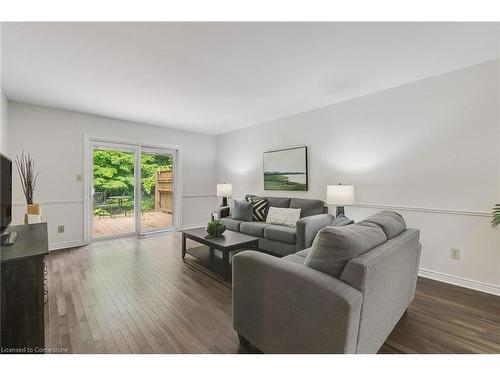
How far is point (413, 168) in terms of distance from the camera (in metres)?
2.77

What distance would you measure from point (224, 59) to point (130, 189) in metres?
3.48

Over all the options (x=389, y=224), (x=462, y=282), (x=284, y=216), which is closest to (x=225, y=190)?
(x=284, y=216)

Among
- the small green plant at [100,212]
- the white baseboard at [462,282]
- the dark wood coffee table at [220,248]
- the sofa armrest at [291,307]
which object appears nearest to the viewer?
the sofa armrest at [291,307]

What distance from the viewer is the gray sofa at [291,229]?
2951mm

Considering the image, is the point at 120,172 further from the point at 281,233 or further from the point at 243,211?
the point at 281,233

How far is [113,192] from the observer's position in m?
4.41

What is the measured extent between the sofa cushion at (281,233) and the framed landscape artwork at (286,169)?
1.05 meters

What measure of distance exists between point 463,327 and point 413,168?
1724mm

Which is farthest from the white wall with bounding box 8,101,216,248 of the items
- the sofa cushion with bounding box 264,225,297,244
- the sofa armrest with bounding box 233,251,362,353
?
the sofa armrest with bounding box 233,251,362,353

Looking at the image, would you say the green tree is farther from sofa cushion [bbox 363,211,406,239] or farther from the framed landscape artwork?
sofa cushion [bbox 363,211,406,239]

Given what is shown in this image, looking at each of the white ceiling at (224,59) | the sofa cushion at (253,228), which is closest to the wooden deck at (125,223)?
the white ceiling at (224,59)

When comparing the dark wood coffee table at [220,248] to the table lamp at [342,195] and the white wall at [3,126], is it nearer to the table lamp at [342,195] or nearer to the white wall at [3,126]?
the table lamp at [342,195]

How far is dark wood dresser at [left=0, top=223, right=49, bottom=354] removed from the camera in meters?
1.17

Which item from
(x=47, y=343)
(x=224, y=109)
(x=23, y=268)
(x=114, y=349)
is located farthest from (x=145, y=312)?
(x=224, y=109)
